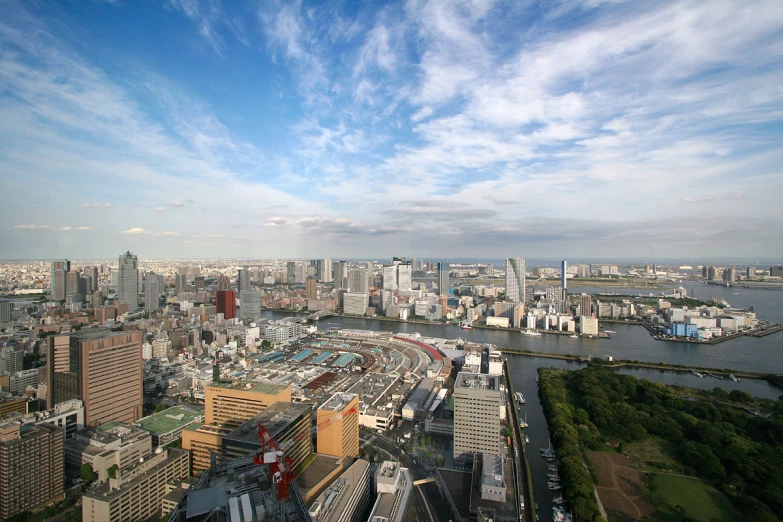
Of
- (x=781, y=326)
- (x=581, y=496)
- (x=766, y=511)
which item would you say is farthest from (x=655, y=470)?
(x=781, y=326)

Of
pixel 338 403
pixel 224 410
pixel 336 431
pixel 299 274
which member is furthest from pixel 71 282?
pixel 336 431

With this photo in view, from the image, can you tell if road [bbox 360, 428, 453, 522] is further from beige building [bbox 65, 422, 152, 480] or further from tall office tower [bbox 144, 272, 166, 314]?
tall office tower [bbox 144, 272, 166, 314]

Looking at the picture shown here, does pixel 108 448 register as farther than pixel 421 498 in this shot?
Yes

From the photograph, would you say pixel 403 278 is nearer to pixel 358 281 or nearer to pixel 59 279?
pixel 358 281

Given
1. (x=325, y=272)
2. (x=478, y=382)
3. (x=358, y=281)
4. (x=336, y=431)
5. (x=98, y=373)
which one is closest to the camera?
(x=336, y=431)

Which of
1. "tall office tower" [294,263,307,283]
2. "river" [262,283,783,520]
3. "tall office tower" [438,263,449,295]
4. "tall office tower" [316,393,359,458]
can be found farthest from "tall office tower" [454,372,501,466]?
"tall office tower" [294,263,307,283]
